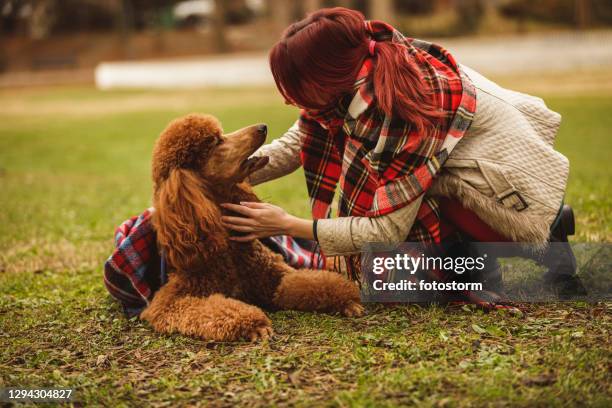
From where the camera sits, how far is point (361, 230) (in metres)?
3.34

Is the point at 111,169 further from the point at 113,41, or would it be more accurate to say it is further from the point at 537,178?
the point at 113,41

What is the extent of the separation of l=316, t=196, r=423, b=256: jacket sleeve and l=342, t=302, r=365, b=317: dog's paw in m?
0.33

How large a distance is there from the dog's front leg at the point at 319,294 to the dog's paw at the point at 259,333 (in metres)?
0.36

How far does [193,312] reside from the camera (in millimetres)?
3443

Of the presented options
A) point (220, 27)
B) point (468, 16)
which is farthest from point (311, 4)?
point (468, 16)

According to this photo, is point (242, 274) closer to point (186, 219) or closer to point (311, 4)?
point (186, 219)

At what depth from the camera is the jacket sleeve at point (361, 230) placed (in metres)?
3.29

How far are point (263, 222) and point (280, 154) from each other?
63 cm

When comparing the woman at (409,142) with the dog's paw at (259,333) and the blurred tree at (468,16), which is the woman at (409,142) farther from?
the blurred tree at (468,16)

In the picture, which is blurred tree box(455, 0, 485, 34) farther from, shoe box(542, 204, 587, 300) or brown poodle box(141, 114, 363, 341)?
brown poodle box(141, 114, 363, 341)

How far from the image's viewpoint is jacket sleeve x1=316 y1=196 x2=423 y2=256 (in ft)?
10.8

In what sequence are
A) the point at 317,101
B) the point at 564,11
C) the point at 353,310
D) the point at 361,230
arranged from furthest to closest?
the point at 564,11 < the point at 353,310 < the point at 361,230 < the point at 317,101

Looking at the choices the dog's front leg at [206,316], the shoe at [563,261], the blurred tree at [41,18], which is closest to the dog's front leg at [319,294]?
the dog's front leg at [206,316]

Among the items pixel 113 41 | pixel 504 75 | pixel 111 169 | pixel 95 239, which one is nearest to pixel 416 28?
pixel 504 75
